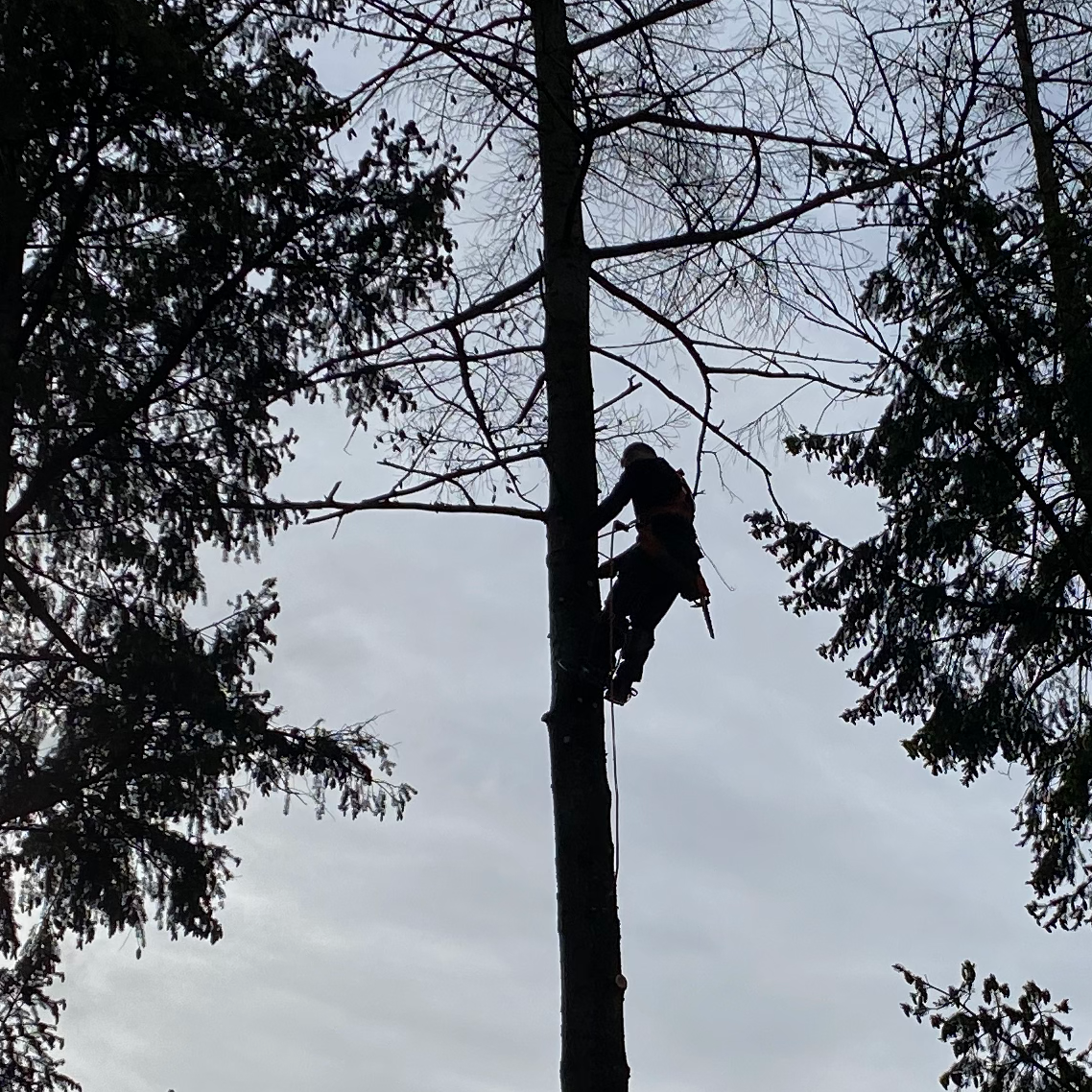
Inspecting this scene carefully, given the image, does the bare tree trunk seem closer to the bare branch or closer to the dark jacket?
the bare branch

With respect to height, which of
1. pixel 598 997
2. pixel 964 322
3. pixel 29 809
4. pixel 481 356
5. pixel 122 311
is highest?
pixel 964 322

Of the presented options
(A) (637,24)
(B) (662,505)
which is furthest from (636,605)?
(A) (637,24)

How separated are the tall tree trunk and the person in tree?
0.79 ft

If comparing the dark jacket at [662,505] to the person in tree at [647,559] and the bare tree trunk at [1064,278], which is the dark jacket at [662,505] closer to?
the person in tree at [647,559]

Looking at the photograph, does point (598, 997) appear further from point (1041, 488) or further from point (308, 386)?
point (1041, 488)

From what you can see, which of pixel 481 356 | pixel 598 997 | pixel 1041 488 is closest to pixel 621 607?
pixel 481 356

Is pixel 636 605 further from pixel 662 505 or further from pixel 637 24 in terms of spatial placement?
pixel 637 24

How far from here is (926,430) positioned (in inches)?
364

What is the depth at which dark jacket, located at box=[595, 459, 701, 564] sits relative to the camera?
22.5 feet

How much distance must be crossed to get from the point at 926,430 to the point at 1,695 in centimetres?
617

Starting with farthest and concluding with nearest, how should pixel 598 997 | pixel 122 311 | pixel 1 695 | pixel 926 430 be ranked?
1. pixel 926 430
2. pixel 1 695
3. pixel 122 311
4. pixel 598 997

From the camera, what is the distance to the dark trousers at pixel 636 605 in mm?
6449

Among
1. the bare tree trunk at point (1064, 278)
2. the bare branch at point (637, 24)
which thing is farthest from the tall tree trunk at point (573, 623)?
the bare tree trunk at point (1064, 278)

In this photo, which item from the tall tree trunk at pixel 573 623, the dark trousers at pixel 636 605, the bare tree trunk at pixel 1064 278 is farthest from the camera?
the bare tree trunk at pixel 1064 278
